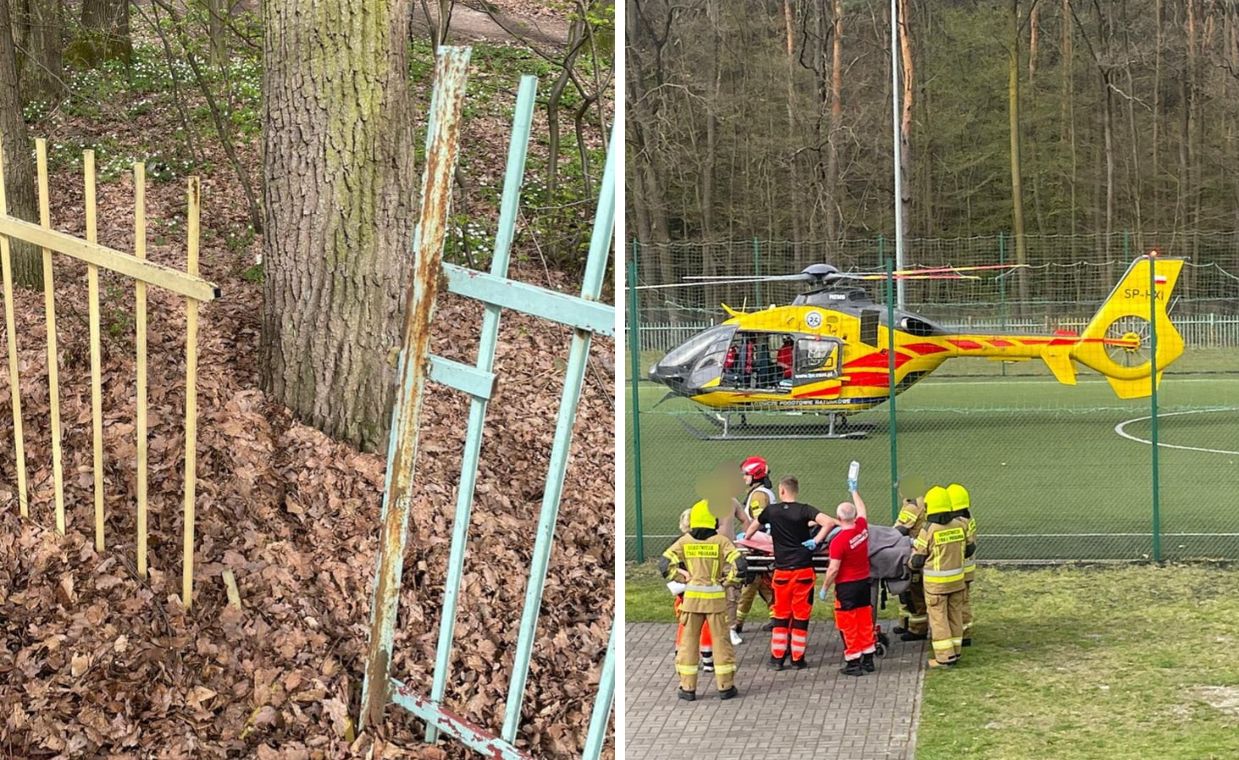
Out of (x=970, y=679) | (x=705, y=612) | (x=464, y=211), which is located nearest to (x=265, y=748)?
(x=705, y=612)

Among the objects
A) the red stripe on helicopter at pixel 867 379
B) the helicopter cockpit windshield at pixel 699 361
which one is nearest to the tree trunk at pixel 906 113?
the red stripe on helicopter at pixel 867 379

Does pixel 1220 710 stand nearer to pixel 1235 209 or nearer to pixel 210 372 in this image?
pixel 210 372

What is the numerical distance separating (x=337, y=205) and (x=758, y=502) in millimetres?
4122

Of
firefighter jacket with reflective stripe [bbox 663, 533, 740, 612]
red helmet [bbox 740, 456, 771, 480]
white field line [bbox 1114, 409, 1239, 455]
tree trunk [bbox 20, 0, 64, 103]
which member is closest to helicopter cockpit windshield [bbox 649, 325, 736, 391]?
white field line [bbox 1114, 409, 1239, 455]

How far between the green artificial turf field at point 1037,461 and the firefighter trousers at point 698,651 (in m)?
2.81

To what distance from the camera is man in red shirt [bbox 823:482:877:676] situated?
8.45m

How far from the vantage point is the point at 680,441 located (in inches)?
778

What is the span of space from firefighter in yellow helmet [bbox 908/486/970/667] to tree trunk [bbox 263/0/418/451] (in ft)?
12.4

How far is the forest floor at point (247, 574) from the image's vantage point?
198 inches

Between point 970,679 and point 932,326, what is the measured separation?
10156 mm

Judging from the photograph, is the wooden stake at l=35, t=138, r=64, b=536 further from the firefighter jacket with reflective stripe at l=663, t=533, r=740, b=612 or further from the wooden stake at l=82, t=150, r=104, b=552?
the firefighter jacket with reflective stripe at l=663, t=533, r=740, b=612

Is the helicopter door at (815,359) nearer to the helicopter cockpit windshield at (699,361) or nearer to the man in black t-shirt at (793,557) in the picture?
the helicopter cockpit windshield at (699,361)

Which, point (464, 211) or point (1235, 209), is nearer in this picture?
point (464, 211)

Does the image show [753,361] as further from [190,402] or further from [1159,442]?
[190,402]
